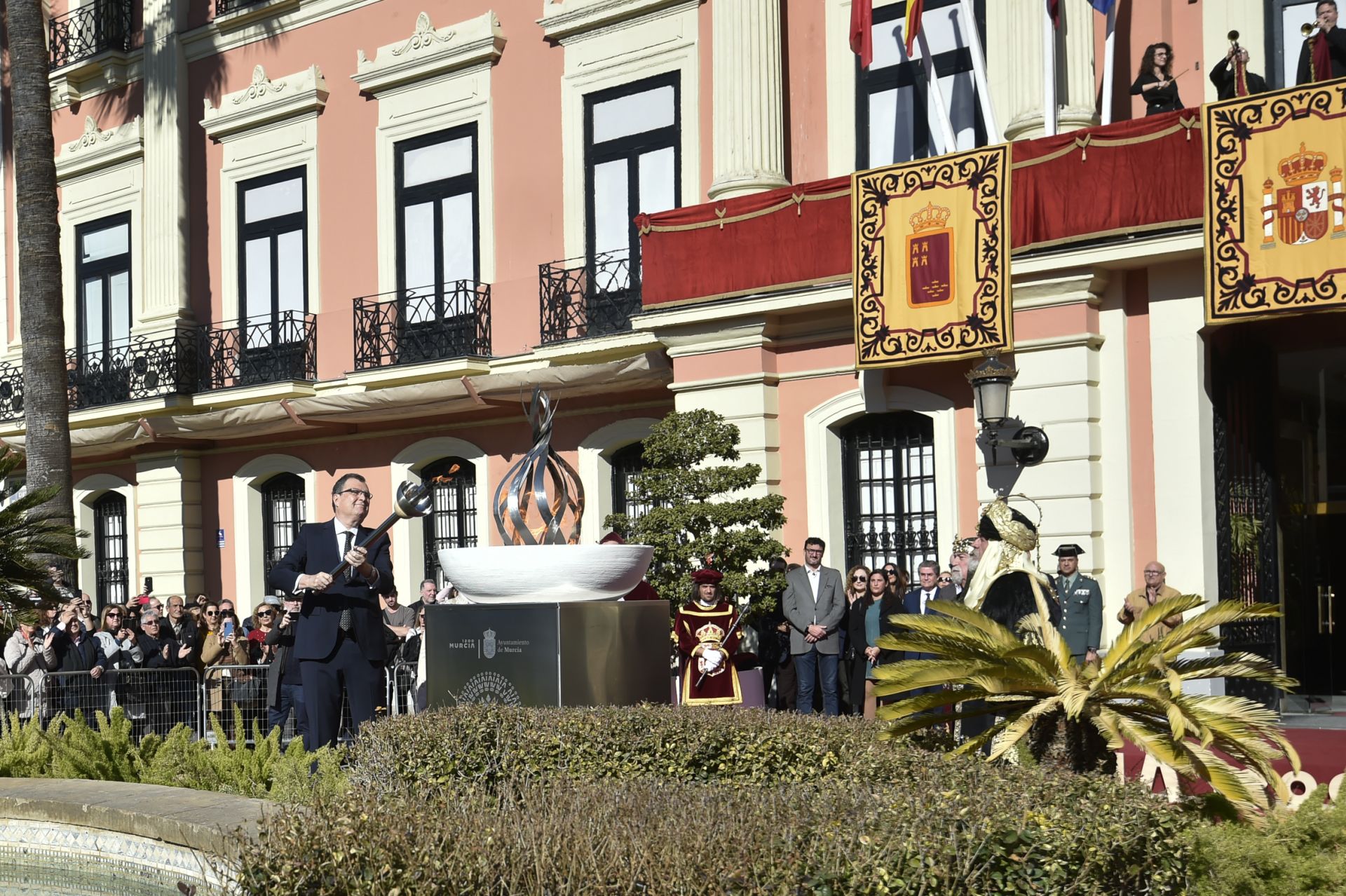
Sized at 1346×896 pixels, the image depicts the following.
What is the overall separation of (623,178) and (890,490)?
524 centimetres

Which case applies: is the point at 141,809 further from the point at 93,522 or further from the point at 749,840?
the point at 93,522

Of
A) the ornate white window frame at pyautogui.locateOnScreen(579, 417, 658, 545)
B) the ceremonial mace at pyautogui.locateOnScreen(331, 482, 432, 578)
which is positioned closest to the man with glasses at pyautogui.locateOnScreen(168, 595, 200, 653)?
the ornate white window frame at pyautogui.locateOnScreen(579, 417, 658, 545)

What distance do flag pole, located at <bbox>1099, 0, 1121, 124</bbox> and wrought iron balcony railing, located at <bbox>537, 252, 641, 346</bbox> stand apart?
18.4 feet

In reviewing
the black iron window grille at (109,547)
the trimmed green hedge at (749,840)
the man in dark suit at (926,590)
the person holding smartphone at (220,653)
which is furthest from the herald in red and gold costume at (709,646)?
the black iron window grille at (109,547)

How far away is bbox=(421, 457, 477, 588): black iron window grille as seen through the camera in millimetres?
21047

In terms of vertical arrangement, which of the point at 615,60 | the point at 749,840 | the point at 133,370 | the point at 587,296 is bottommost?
the point at 749,840

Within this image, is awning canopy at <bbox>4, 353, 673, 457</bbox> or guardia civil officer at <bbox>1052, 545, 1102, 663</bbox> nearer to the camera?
guardia civil officer at <bbox>1052, 545, 1102, 663</bbox>

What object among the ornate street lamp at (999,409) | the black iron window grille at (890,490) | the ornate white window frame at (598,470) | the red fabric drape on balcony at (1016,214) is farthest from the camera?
the ornate white window frame at (598,470)

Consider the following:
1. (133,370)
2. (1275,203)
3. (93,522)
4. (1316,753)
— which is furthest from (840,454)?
(93,522)

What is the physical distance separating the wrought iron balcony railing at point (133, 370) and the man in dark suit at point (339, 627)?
49.0 ft

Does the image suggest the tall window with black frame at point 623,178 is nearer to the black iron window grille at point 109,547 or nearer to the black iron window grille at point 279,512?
the black iron window grille at point 279,512

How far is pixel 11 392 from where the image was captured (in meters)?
25.7

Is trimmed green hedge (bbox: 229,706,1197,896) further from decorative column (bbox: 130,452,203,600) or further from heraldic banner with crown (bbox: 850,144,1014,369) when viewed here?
decorative column (bbox: 130,452,203,600)

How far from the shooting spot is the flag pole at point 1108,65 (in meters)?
14.8
